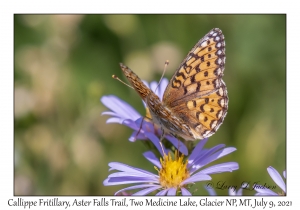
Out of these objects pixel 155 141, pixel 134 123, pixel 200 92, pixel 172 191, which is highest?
pixel 200 92

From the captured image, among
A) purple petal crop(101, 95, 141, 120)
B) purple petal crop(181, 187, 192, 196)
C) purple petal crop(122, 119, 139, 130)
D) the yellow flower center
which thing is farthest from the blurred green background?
purple petal crop(181, 187, 192, 196)

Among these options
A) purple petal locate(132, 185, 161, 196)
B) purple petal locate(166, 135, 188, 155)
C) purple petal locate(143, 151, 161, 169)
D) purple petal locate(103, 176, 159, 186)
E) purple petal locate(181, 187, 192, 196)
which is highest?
purple petal locate(166, 135, 188, 155)

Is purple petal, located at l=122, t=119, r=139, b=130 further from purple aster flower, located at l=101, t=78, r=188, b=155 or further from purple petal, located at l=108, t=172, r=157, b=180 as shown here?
purple petal, located at l=108, t=172, r=157, b=180

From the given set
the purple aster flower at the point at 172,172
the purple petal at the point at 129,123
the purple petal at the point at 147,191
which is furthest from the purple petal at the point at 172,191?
the purple petal at the point at 129,123

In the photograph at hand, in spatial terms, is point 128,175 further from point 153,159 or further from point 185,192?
point 153,159

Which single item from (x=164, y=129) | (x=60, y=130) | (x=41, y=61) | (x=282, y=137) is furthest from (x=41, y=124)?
(x=282, y=137)

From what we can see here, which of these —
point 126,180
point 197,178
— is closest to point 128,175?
point 126,180
